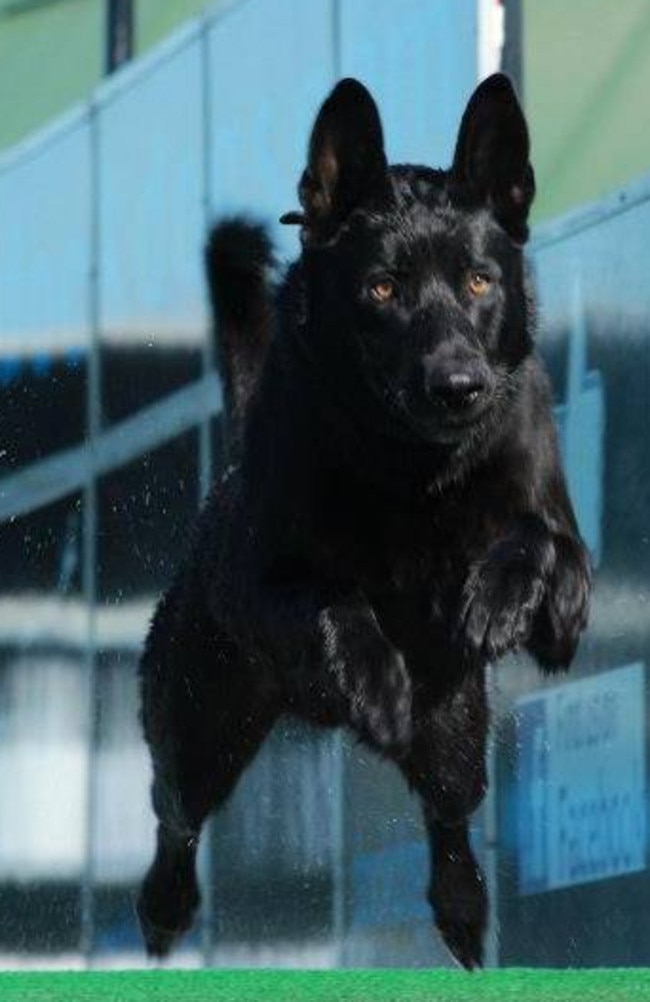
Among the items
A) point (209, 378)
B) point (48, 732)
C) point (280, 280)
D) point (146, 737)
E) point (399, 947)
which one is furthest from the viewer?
point (48, 732)

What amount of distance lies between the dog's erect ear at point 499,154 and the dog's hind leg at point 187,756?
1.26 m

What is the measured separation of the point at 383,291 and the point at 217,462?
4.17 m

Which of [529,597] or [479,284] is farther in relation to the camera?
[479,284]

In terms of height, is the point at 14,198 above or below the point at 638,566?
above

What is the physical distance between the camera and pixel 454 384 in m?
6.08

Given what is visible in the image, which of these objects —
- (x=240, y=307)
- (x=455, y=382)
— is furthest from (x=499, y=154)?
(x=240, y=307)

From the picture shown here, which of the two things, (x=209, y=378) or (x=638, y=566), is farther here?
(x=209, y=378)

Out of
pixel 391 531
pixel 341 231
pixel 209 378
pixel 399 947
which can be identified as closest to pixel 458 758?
pixel 391 531

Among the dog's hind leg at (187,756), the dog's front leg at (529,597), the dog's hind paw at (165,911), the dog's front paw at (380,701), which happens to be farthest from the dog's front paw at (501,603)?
the dog's hind paw at (165,911)

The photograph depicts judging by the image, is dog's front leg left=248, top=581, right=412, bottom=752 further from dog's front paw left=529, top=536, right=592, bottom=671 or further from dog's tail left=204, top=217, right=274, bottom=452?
dog's tail left=204, top=217, right=274, bottom=452

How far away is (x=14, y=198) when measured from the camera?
1326 cm

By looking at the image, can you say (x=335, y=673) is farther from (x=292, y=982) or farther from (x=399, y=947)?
(x=399, y=947)

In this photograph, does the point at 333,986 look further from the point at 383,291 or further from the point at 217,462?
the point at 217,462

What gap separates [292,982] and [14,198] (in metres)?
8.14
